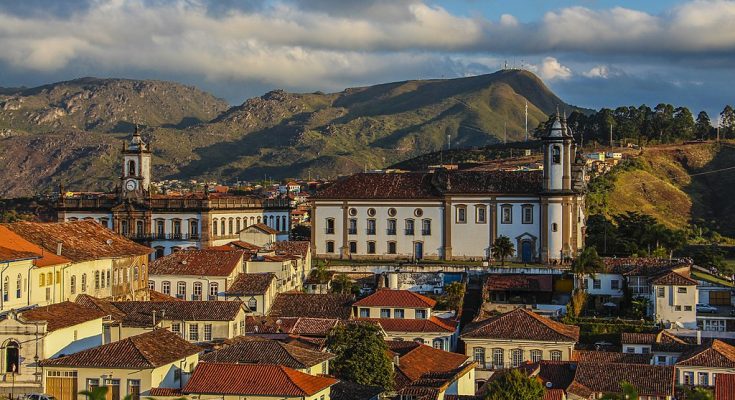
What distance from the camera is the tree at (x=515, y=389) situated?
3897 cm

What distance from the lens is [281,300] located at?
63.3m

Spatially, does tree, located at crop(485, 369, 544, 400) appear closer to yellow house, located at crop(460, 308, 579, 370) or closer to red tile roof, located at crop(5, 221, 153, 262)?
yellow house, located at crop(460, 308, 579, 370)

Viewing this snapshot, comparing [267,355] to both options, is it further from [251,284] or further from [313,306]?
[251,284]

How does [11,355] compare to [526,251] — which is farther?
[526,251]

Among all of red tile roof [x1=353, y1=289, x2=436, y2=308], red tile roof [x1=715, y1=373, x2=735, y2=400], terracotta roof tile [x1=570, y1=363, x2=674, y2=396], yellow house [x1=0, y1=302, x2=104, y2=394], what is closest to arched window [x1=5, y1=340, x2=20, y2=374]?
yellow house [x1=0, y1=302, x2=104, y2=394]

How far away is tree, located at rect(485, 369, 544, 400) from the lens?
3897 centimetres

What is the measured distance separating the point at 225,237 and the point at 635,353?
37.6 meters

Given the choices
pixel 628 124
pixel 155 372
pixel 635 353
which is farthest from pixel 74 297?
pixel 628 124

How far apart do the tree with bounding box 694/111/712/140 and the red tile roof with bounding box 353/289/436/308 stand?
96849 mm

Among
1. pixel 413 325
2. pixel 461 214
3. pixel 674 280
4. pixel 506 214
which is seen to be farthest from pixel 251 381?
pixel 461 214

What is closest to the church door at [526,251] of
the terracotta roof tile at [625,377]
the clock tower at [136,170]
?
the clock tower at [136,170]

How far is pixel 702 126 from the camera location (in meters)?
152

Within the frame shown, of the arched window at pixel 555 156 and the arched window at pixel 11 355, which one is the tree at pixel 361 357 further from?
the arched window at pixel 555 156

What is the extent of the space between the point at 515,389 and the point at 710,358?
13177 mm
